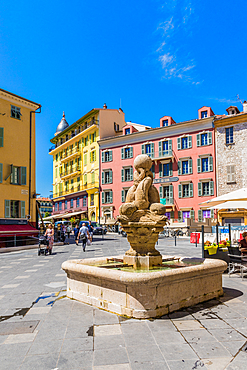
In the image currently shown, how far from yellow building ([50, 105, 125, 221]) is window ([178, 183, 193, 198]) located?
39.5 ft

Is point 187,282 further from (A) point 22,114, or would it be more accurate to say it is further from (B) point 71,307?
(A) point 22,114

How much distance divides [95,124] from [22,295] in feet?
121

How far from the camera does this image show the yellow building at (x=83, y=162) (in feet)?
137

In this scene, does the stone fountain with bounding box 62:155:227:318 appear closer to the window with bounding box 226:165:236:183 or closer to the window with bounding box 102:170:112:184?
the window with bounding box 226:165:236:183

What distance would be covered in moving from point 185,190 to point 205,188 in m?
2.37

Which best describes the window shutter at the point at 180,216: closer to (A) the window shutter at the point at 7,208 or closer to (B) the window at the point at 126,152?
(B) the window at the point at 126,152

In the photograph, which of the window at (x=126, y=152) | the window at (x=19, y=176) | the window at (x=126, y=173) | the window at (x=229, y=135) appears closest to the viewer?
the window at (x=19, y=176)

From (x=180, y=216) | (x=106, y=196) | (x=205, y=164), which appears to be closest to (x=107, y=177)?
(x=106, y=196)

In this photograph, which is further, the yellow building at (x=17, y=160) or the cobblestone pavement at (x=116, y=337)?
the yellow building at (x=17, y=160)

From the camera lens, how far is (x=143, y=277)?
445 cm

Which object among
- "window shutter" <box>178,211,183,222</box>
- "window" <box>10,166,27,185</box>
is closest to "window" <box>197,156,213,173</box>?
"window shutter" <box>178,211,183,222</box>

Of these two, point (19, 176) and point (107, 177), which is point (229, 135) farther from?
point (19, 176)

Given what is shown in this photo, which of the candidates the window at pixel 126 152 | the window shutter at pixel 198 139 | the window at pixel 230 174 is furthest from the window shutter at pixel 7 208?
the window at pixel 230 174

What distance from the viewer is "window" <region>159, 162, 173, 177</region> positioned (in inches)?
1379
